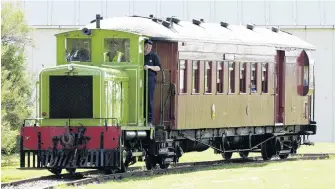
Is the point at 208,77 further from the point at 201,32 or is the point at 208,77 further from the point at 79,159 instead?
the point at 79,159

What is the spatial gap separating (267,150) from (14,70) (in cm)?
965

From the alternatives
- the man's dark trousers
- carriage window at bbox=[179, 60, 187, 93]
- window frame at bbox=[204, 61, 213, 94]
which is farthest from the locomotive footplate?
window frame at bbox=[204, 61, 213, 94]

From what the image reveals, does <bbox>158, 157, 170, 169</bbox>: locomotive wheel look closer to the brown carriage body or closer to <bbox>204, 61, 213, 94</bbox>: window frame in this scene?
the brown carriage body

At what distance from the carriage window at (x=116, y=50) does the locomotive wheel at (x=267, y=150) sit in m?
8.29

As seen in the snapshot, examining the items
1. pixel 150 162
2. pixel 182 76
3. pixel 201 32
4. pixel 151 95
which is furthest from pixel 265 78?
pixel 151 95

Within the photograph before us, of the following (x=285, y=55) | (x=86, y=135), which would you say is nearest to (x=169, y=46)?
(x=86, y=135)

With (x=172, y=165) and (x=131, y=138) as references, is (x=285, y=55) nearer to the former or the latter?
(x=172, y=165)

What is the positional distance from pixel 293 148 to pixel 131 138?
404 inches

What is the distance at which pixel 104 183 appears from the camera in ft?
76.3

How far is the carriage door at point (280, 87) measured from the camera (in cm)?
3322

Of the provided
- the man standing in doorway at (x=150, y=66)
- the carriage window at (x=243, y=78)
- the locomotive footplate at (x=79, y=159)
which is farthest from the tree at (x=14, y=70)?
the locomotive footplate at (x=79, y=159)

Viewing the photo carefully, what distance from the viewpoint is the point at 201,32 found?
2881 centimetres

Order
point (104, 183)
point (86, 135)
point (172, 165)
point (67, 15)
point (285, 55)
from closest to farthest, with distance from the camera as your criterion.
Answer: point (104, 183)
point (86, 135)
point (172, 165)
point (285, 55)
point (67, 15)

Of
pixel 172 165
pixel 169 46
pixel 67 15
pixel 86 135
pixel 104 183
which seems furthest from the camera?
pixel 67 15
